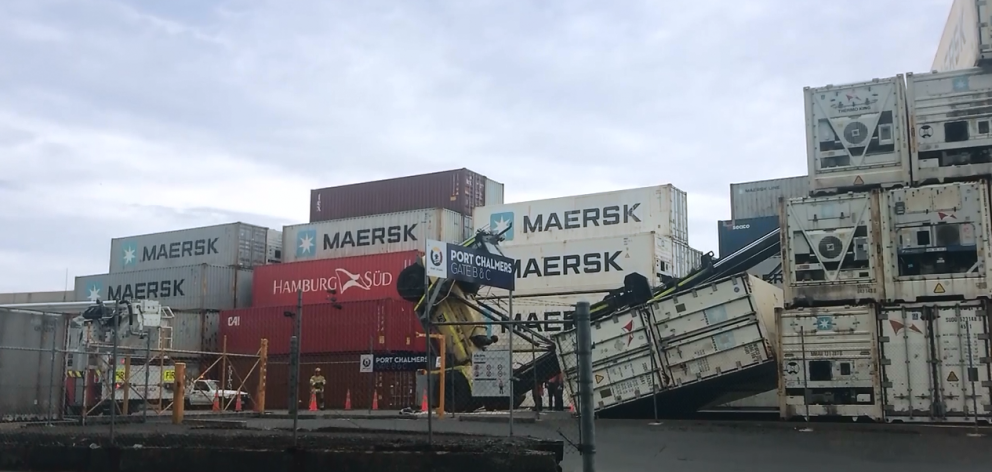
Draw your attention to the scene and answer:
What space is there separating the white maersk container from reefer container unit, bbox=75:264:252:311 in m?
27.7

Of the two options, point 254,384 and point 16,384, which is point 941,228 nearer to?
point 16,384

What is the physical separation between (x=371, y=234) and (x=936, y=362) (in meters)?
30.4

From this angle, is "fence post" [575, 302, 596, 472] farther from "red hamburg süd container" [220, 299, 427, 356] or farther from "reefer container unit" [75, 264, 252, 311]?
"reefer container unit" [75, 264, 252, 311]

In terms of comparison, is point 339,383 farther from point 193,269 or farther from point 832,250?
point 832,250

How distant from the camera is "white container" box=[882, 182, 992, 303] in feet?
49.1

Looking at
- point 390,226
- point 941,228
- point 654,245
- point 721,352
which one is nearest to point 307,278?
point 390,226

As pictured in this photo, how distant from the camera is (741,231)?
35.8 meters

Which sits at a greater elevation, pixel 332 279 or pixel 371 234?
pixel 371 234

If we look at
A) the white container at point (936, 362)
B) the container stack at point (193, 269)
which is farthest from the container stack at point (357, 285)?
the white container at point (936, 362)

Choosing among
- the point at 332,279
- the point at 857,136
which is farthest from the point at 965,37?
the point at 332,279

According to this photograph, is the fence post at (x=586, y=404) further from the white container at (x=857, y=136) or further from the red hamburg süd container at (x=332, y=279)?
the red hamburg süd container at (x=332, y=279)

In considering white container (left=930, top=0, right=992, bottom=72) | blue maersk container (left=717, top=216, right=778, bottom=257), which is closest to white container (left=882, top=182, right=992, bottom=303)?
white container (left=930, top=0, right=992, bottom=72)

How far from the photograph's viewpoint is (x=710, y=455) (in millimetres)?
11242

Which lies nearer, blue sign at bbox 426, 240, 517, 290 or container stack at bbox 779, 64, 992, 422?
container stack at bbox 779, 64, 992, 422
